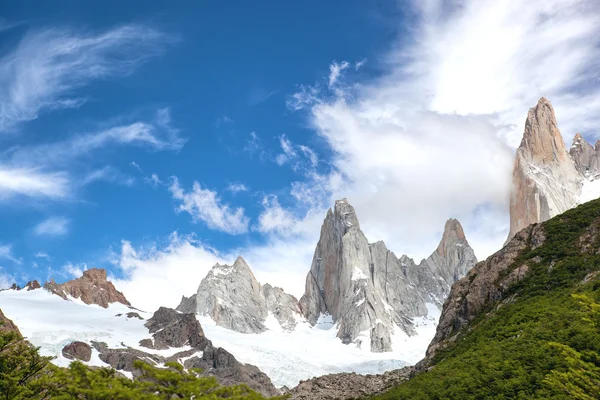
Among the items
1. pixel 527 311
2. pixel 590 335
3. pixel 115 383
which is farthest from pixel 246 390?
pixel 527 311

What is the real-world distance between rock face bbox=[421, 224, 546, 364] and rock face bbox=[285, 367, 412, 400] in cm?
2549

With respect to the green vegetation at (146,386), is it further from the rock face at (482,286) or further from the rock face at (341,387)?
the rock face at (341,387)

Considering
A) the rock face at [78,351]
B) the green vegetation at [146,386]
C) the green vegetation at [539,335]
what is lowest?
the green vegetation at [146,386]

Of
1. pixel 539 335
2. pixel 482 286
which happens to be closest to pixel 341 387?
pixel 482 286

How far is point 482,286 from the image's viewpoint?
83.1 m

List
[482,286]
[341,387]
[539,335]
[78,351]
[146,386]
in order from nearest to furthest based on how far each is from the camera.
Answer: [146,386], [539,335], [482,286], [341,387], [78,351]

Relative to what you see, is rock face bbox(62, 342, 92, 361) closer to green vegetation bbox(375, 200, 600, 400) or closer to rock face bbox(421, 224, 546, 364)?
rock face bbox(421, 224, 546, 364)

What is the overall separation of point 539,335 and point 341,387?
78.6 m

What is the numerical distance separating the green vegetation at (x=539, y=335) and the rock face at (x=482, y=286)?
68.3 inches

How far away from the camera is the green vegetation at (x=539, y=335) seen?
138 feet

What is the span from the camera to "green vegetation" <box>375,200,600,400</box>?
41938 mm

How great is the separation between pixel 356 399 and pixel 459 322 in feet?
84.3

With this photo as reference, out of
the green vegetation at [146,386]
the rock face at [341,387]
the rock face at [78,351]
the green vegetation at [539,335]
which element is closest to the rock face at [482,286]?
the green vegetation at [539,335]

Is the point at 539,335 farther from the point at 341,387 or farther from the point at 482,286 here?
the point at 341,387
